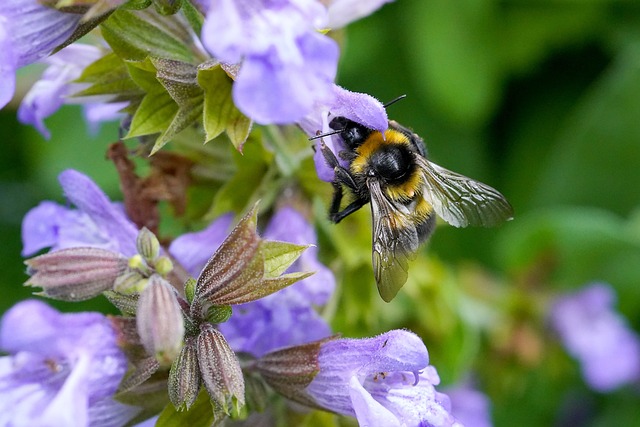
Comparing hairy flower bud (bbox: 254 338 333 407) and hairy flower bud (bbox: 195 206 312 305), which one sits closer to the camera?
hairy flower bud (bbox: 195 206 312 305)

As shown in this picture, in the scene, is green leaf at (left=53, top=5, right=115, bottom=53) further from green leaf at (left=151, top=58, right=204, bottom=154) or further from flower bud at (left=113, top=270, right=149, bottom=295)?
flower bud at (left=113, top=270, right=149, bottom=295)

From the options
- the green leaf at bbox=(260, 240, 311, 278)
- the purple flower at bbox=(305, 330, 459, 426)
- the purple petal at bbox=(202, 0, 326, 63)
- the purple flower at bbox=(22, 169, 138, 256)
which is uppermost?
the purple petal at bbox=(202, 0, 326, 63)


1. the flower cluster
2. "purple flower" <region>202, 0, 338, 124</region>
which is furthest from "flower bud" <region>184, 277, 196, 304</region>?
"purple flower" <region>202, 0, 338, 124</region>

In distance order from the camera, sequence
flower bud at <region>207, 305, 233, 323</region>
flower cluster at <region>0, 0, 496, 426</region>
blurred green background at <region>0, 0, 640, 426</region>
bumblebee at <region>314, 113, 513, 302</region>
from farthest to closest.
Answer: blurred green background at <region>0, 0, 640, 426</region> → bumblebee at <region>314, 113, 513, 302</region> → flower bud at <region>207, 305, 233, 323</region> → flower cluster at <region>0, 0, 496, 426</region>

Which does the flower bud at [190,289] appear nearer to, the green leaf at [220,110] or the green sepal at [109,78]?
the green leaf at [220,110]

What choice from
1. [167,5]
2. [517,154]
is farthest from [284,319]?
[517,154]

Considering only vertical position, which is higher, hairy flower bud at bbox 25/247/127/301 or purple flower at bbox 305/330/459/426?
hairy flower bud at bbox 25/247/127/301
